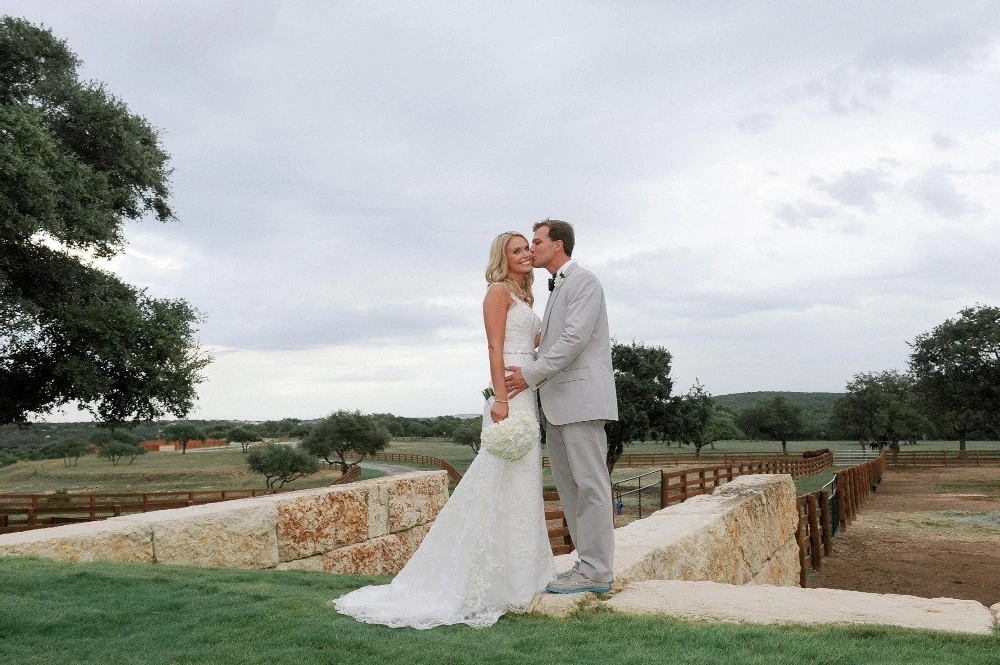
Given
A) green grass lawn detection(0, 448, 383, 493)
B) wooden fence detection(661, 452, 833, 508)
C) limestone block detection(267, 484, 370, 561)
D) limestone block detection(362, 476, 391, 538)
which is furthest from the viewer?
green grass lawn detection(0, 448, 383, 493)

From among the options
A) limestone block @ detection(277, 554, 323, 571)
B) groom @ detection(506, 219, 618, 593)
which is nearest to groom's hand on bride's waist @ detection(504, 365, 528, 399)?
groom @ detection(506, 219, 618, 593)

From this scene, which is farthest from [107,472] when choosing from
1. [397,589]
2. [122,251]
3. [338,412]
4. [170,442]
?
[397,589]

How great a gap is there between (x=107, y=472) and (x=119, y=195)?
47.8 meters

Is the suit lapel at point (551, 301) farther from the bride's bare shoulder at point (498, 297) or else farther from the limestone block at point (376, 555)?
the limestone block at point (376, 555)

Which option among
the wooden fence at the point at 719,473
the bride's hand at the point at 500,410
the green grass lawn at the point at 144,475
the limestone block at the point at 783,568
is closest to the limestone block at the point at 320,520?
the bride's hand at the point at 500,410

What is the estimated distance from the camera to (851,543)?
53.0 ft

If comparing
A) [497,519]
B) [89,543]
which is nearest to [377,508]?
[89,543]

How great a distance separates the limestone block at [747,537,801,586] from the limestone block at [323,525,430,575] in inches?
150

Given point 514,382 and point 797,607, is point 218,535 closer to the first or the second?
point 514,382

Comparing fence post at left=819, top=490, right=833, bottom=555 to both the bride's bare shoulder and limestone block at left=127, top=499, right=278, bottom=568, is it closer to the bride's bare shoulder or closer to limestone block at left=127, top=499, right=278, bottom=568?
limestone block at left=127, top=499, right=278, bottom=568

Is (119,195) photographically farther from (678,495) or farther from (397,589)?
(397,589)

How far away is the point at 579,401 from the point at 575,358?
23 centimetres

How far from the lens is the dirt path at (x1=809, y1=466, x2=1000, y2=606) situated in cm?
1136

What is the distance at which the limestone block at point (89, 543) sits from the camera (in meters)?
5.31
